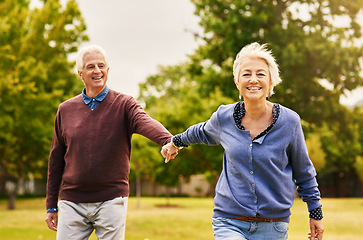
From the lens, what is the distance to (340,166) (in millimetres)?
46562

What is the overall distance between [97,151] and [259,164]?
1365 mm

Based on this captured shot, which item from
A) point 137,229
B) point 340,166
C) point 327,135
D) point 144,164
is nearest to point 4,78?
point 137,229

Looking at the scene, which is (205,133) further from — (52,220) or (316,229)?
(52,220)

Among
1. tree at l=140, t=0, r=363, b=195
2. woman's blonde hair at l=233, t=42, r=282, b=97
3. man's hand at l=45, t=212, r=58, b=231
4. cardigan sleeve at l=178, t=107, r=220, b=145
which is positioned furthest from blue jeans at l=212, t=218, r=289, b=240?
tree at l=140, t=0, r=363, b=195

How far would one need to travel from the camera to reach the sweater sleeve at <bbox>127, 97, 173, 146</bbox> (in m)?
3.87

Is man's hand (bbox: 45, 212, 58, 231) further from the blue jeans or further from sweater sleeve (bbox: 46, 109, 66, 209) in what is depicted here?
the blue jeans

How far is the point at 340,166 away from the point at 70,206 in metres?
45.9

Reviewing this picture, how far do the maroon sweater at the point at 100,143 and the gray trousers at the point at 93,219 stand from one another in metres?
0.06

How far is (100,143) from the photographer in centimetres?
387

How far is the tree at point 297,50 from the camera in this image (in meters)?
17.2

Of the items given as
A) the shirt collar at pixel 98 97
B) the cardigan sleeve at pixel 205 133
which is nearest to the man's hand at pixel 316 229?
the cardigan sleeve at pixel 205 133

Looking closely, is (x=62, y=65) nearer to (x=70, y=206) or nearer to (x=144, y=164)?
(x=144, y=164)

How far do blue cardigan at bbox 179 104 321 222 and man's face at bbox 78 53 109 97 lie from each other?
1.27 m

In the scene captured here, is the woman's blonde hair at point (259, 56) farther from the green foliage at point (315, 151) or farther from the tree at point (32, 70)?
the green foliage at point (315, 151)
